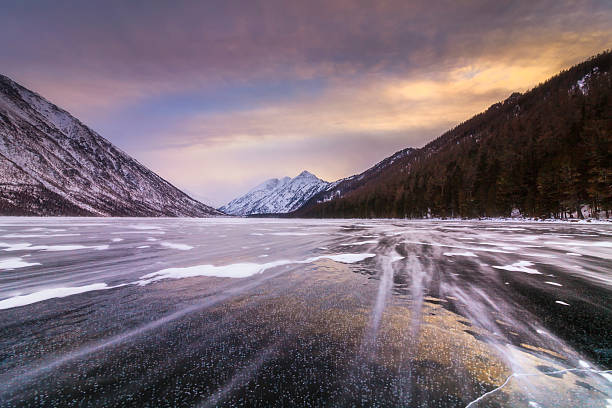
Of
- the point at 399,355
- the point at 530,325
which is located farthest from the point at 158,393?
the point at 530,325

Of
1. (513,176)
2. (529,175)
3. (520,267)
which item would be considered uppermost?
(513,176)

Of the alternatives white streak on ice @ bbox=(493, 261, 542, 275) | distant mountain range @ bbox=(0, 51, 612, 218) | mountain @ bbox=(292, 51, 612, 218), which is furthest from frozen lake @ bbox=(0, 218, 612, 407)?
distant mountain range @ bbox=(0, 51, 612, 218)

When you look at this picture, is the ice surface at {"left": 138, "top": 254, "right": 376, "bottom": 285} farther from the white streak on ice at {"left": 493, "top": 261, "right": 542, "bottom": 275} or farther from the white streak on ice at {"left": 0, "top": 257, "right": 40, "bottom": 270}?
the white streak on ice at {"left": 0, "top": 257, "right": 40, "bottom": 270}

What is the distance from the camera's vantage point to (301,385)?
86.5 inches

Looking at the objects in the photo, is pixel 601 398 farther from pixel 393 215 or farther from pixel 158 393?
pixel 393 215

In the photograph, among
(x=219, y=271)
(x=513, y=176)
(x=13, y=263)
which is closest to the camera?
(x=219, y=271)

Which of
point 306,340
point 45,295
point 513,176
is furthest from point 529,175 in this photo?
point 45,295

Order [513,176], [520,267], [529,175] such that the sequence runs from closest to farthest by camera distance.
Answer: [520,267]
[529,175]
[513,176]

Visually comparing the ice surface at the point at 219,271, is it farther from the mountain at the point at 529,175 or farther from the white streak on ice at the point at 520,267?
the mountain at the point at 529,175

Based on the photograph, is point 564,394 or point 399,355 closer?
point 564,394

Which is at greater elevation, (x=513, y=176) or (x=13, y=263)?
(x=513, y=176)

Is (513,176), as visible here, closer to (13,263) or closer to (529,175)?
(529,175)

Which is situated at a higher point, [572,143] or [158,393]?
[572,143]

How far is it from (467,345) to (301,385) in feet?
6.73
